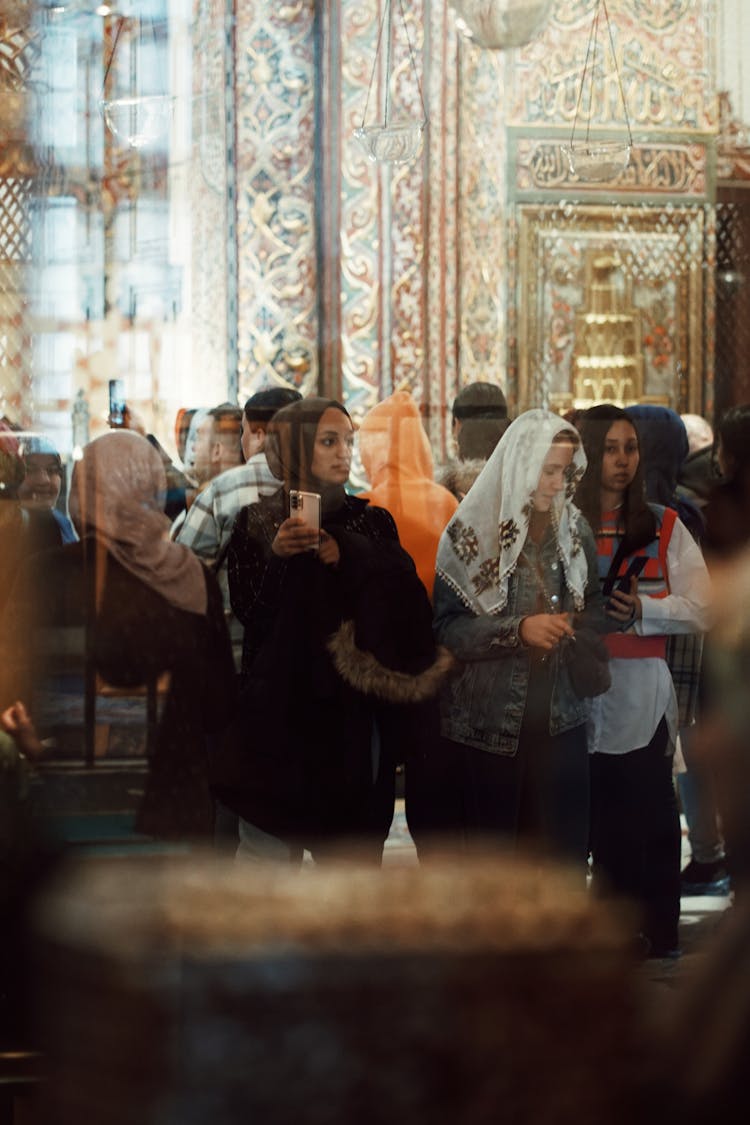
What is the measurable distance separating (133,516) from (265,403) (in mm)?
342

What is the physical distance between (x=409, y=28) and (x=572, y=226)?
0.64 m

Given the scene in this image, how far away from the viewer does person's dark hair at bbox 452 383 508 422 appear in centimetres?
282

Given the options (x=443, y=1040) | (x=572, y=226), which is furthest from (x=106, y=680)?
(x=572, y=226)

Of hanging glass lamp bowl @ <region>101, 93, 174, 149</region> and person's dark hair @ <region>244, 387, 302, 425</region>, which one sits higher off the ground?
hanging glass lamp bowl @ <region>101, 93, 174, 149</region>

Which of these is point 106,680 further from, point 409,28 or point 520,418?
point 409,28

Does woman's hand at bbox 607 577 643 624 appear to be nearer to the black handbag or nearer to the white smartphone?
the black handbag

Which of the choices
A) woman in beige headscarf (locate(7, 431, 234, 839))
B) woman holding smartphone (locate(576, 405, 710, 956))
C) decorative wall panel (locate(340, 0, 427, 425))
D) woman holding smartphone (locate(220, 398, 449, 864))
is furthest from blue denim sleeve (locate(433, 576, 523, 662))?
decorative wall panel (locate(340, 0, 427, 425))

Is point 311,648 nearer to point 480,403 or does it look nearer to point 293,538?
point 293,538

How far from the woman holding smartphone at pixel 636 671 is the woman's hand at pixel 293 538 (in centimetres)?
52

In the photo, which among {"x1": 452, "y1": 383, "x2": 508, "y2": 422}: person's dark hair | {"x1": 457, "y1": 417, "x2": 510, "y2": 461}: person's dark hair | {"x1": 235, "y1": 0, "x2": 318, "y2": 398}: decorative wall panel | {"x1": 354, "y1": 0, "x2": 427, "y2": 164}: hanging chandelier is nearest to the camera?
{"x1": 457, "y1": 417, "x2": 510, "y2": 461}: person's dark hair

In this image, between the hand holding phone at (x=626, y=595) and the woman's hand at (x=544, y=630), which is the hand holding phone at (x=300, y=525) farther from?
the hand holding phone at (x=626, y=595)

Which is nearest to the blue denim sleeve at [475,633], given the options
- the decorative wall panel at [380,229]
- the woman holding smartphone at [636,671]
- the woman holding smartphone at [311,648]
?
the woman holding smartphone at [311,648]

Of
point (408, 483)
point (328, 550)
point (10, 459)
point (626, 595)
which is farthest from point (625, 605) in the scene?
point (10, 459)

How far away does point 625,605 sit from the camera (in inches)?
104
